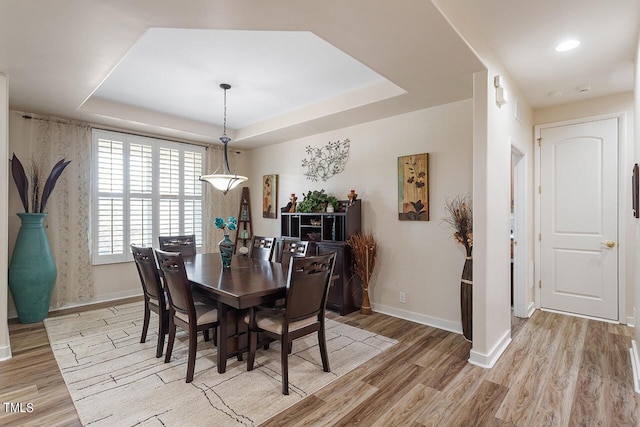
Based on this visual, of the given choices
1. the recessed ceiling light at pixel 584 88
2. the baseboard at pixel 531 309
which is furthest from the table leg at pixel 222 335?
the recessed ceiling light at pixel 584 88

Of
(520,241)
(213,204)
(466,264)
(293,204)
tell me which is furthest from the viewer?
(213,204)

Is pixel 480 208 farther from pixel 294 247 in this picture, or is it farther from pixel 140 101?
pixel 140 101

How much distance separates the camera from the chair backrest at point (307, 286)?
2.27 metres

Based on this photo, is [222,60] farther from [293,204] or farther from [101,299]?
[101,299]

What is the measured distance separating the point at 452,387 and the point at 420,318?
4.56 feet

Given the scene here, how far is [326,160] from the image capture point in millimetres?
4805

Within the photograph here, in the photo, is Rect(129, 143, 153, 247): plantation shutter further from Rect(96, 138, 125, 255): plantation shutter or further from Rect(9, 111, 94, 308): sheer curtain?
Rect(9, 111, 94, 308): sheer curtain

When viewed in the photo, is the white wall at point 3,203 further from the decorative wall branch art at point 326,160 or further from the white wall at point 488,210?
the white wall at point 488,210

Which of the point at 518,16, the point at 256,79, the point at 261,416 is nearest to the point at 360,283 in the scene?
the point at 261,416

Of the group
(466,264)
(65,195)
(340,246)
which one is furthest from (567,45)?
(65,195)

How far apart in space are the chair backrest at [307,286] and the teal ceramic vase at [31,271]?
3.30 meters

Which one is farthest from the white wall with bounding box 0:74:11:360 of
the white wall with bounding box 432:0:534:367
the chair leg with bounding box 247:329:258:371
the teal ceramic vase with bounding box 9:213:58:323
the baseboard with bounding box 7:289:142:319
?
the white wall with bounding box 432:0:534:367

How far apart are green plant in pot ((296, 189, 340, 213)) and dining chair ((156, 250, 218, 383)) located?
2123mm

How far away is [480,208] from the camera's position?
2.68m
